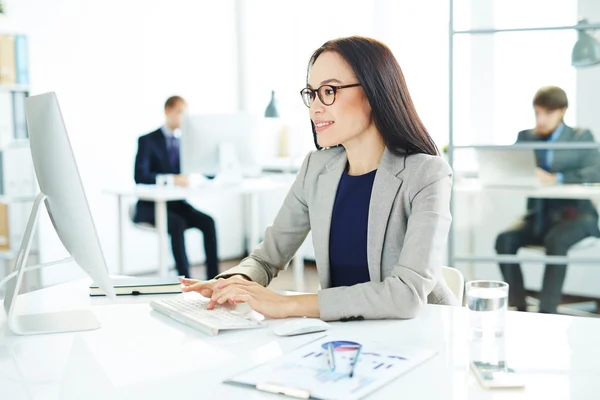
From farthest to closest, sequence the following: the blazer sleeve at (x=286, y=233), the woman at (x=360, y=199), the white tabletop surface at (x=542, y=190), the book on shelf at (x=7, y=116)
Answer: the book on shelf at (x=7, y=116), the white tabletop surface at (x=542, y=190), the blazer sleeve at (x=286, y=233), the woman at (x=360, y=199)

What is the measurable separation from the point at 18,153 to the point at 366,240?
3.80m

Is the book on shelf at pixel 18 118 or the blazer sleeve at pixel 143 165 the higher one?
the book on shelf at pixel 18 118

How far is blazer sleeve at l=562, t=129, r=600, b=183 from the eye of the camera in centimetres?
381

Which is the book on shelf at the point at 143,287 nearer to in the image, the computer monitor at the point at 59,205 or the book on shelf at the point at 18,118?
the computer monitor at the point at 59,205

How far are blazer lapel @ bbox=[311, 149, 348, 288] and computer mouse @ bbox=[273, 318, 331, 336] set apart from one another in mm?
435

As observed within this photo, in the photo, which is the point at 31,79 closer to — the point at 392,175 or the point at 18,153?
the point at 18,153

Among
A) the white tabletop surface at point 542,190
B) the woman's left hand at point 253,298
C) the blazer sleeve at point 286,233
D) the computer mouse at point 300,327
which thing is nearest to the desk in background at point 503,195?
the white tabletop surface at point 542,190

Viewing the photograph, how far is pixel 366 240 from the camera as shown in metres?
1.90

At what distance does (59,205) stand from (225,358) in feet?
1.48

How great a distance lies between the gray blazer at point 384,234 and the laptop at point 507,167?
6.76 ft

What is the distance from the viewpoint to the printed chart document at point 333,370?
114 cm

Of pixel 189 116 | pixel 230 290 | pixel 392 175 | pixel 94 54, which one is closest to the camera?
pixel 230 290

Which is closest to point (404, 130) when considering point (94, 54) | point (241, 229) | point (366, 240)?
→ point (366, 240)

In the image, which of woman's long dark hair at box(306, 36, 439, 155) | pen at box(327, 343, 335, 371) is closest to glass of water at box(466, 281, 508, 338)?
pen at box(327, 343, 335, 371)
